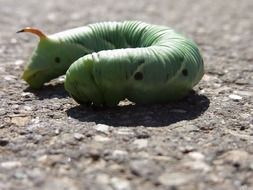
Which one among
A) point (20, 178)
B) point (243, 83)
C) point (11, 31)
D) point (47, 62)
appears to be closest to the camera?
point (20, 178)

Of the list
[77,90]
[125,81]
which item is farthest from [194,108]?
[77,90]

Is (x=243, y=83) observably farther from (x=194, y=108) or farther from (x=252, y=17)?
(x=252, y=17)

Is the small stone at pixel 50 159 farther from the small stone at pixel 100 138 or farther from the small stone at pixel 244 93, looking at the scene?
the small stone at pixel 244 93

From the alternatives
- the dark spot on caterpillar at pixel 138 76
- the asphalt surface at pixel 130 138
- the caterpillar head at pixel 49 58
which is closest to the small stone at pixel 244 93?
the asphalt surface at pixel 130 138

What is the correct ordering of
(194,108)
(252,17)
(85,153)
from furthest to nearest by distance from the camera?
(252,17)
(194,108)
(85,153)

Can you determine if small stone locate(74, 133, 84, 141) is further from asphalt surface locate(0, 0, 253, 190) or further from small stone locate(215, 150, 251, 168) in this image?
small stone locate(215, 150, 251, 168)

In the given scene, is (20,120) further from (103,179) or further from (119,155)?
(103,179)
